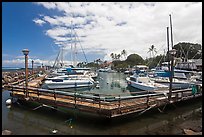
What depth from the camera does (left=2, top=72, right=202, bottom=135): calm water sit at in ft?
32.7

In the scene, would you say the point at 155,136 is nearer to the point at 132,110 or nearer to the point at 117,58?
the point at 132,110

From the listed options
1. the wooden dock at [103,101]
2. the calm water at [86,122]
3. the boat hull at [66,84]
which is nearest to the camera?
the calm water at [86,122]

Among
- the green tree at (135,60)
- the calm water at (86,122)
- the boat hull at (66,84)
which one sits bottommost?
the calm water at (86,122)

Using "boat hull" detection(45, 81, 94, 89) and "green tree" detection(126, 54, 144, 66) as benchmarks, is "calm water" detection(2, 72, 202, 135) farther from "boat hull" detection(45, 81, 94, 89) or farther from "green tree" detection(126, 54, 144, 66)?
"green tree" detection(126, 54, 144, 66)

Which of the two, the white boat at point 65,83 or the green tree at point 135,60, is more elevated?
the green tree at point 135,60

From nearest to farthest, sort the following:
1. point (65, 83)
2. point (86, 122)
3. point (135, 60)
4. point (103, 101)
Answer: point (86, 122), point (103, 101), point (65, 83), point (135, 60)

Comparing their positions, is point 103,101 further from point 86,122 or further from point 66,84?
point 66,84

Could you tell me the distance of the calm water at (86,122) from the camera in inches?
392

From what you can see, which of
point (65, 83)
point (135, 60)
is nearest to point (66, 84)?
point (65, 83)

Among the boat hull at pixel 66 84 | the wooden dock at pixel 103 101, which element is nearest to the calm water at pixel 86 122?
the wooden dock at pixel 103 101

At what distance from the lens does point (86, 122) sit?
11125 millimetres

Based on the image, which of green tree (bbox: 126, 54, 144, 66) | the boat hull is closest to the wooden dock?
the boat hull

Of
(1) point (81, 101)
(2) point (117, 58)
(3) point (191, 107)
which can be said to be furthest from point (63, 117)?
(2) point (117, 58)

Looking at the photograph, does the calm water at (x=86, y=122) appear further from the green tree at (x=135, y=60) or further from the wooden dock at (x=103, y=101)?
the green tree at (x=135, y=60)
